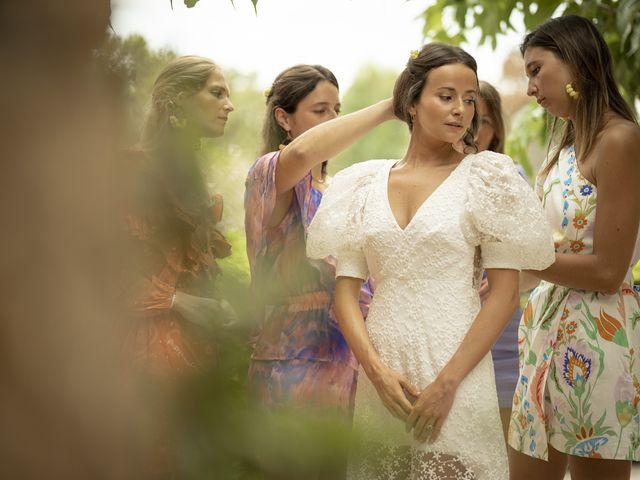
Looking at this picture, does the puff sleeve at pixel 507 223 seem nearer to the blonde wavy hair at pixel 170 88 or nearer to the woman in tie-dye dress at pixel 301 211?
the woman in tie-dye dress at pixel 301 211

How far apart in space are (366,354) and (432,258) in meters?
0.23

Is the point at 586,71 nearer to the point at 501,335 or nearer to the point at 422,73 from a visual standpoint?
the point at 422,73

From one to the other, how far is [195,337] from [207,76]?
140mm

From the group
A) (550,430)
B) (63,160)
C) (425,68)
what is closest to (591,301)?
(550,430)

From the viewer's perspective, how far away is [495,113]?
8.83ft

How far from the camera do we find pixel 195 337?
16.9 inches

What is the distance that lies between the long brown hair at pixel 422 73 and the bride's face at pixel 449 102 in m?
0.01

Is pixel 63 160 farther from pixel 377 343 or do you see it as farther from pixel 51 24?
pixel 377 343

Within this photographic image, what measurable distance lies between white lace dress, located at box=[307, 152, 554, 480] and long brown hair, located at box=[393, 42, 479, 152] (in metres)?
0.17

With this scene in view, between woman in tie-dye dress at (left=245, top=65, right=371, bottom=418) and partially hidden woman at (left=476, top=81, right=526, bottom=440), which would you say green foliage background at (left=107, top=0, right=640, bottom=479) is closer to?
woman in tie-dye dress at (left=245, top=65, right=371, bottom=418)

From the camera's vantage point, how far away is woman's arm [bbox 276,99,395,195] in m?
1.70

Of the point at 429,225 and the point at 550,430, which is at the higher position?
the point at 429,225

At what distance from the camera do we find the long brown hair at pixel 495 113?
2.68 m

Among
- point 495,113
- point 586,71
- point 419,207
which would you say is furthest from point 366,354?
point 495,113
